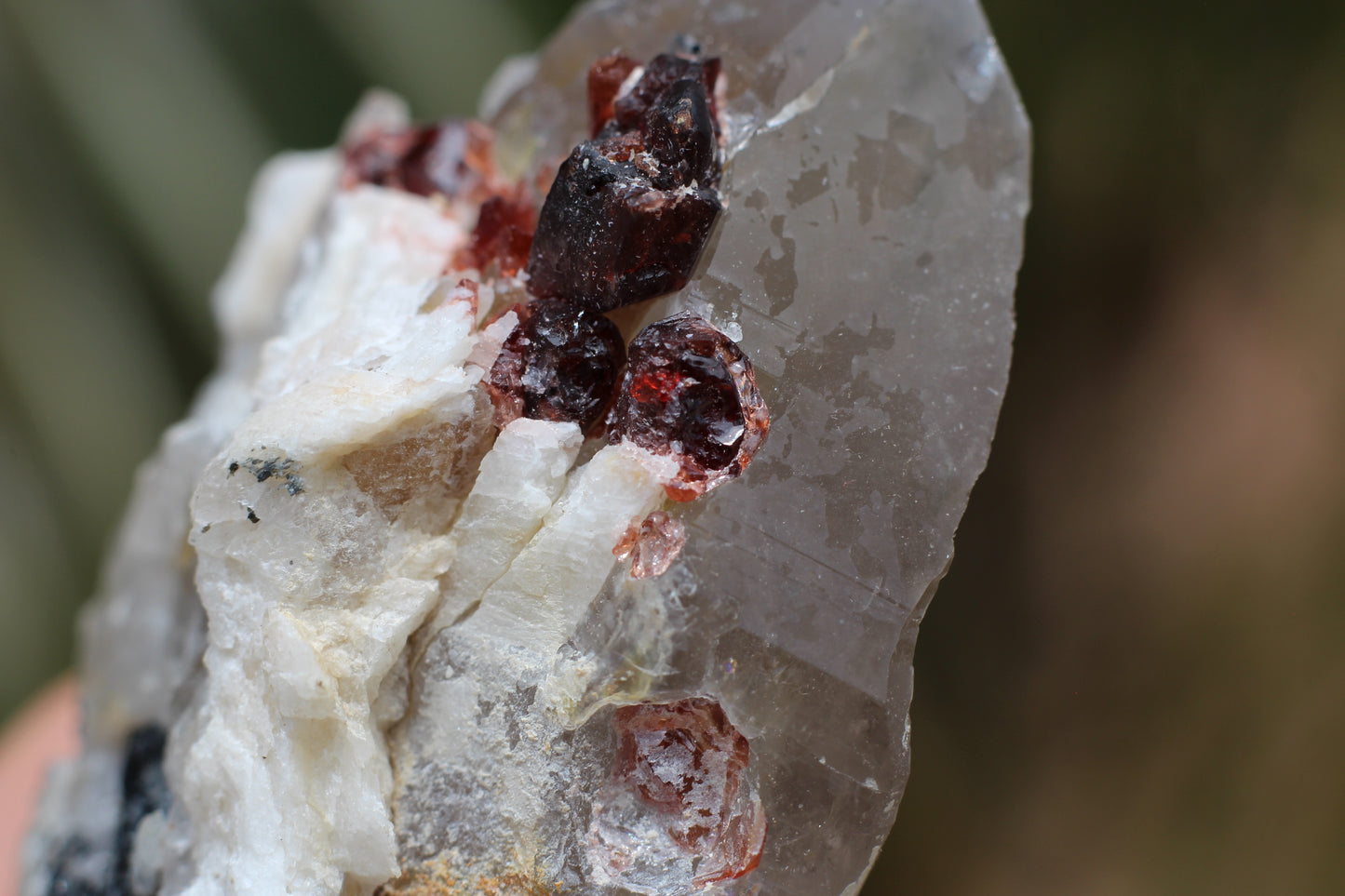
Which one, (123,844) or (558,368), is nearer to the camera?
(558,368)

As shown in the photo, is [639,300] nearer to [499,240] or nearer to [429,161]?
[499,240]

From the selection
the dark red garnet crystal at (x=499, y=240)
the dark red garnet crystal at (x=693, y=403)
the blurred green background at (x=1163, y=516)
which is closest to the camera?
the dark red garnet crystal at (x=693, y=403)

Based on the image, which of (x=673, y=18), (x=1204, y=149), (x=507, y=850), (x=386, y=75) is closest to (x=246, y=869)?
(x=507, y=850)

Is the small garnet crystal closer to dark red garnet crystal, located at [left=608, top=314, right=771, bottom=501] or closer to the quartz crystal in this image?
the quartz crystal

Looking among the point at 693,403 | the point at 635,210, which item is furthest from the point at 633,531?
the point at 635,210

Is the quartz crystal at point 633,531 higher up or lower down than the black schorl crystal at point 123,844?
higher up

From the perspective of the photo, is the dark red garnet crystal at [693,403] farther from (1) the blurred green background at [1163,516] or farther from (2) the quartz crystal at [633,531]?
Result: (1) the blurred green background at [1163,516]

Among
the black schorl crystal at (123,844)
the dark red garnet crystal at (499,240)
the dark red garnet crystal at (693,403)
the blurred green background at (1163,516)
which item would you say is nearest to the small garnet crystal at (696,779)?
the dark red garnet crystal at (693,403)

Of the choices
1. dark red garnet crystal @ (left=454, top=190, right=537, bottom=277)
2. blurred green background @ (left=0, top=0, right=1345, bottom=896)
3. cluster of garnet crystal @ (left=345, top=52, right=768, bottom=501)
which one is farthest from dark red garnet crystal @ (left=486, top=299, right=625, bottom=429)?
blurred green background @ (left=0, top=0, right=1345, bottom=896)

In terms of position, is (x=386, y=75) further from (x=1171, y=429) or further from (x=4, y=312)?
(x=1171, y=429)
